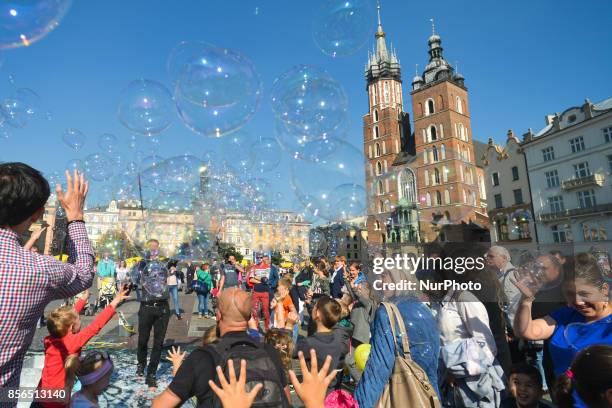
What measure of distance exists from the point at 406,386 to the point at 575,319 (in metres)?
1.26

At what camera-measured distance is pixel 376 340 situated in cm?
249

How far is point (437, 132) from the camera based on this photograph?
58.8 metres

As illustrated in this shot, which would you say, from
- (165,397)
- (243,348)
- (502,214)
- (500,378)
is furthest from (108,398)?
(502,214)

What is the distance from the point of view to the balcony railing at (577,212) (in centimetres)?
3167

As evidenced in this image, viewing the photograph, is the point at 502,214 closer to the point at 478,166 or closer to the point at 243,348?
the point at 478,166

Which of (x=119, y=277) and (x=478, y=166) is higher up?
(x=478, y=166)

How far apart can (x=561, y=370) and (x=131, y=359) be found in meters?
6.45

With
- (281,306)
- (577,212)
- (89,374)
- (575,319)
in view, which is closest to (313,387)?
(575,319)

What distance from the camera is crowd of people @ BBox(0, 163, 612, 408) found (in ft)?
5.35

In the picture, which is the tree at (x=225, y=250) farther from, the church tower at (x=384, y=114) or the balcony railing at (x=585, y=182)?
the church tower at (x=384, y=114)

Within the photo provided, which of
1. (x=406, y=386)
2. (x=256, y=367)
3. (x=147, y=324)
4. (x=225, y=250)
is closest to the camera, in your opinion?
(x=256, y=367)

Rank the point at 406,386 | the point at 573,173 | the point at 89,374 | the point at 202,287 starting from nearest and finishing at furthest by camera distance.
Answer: the point at 406,386
the point at 89,374
the point at 202,287
the point at 573,173

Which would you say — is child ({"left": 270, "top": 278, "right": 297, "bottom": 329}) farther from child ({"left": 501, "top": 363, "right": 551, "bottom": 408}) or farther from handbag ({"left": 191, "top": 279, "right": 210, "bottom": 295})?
handbag ({"left": 191, "top": 279, "right": 210, "bottom": 295})

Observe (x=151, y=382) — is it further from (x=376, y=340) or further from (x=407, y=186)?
(x=407, y=186)
